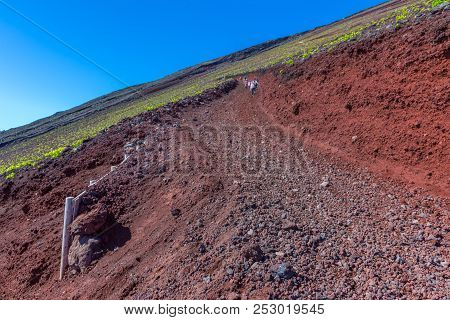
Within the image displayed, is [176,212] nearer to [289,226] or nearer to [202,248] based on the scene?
[202,248]

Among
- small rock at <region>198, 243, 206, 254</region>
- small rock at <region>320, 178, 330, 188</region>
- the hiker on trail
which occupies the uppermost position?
the hiker on trail

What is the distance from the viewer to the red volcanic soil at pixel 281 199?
4891 millimetres

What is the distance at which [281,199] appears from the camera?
23.5ft

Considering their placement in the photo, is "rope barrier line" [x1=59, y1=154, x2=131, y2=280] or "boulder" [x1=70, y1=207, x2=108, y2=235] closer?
"rope barrier line" [x1=59, y1=154, x2=131, y2=280]

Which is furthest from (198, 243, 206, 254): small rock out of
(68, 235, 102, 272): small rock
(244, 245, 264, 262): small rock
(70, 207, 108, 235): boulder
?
(70, 207, 108, 235): boulder

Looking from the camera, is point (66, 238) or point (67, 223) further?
point (67, 223)

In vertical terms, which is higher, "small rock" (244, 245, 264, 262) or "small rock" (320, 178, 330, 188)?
"small rock" (320, 178, 330, 188)

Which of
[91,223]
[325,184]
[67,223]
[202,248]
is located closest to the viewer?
[202,248]

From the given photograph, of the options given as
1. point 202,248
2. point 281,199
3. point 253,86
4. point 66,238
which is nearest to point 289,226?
point 281,199

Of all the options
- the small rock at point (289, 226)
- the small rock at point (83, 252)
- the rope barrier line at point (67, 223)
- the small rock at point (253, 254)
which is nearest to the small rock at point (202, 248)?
the small rock at point (253, 254)

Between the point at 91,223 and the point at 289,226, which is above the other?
the point at 91,223

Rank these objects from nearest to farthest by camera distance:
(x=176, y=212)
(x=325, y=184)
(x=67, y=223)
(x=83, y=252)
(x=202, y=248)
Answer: (x=202, y=248) < (x=83, y=252) < (x=176, y=212) < (x=67, y=223) < (x=325, y=184)

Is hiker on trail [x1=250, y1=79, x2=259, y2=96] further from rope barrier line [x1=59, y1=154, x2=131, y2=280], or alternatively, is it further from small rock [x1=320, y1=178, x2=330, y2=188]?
rope barrier line [x1=59, y1=154, x2=131, y2=280]

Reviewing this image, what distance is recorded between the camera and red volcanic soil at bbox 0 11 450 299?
193 inches
